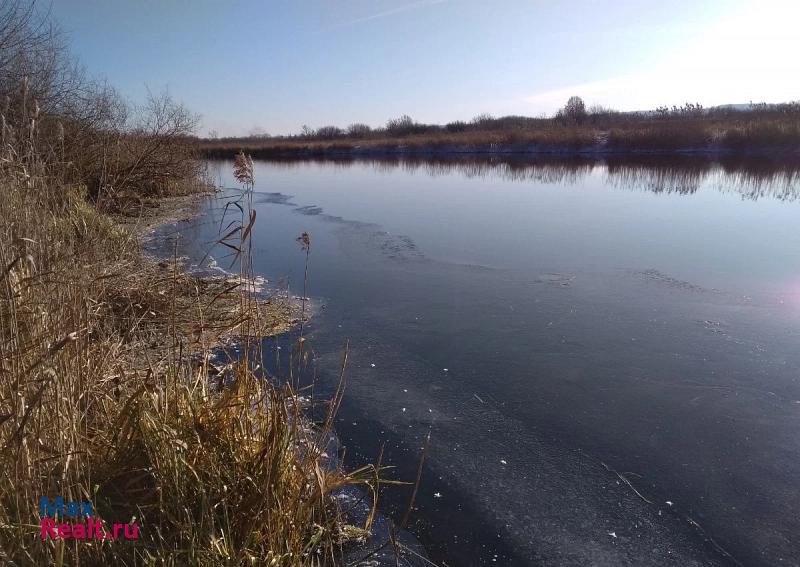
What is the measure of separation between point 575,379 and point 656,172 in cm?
1322

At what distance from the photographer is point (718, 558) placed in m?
1.88

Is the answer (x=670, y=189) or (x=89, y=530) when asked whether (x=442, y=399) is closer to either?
(x=89, y=530)

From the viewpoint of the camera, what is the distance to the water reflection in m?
11.3

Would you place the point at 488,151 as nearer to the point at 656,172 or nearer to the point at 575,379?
the point at 656,172

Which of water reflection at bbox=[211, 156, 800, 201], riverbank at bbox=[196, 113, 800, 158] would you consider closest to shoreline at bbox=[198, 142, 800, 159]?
riverbank at bbox=[196, 113, 800, 158]

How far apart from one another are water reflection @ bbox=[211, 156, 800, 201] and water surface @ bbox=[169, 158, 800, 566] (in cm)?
419

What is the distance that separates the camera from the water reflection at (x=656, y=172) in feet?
37.1

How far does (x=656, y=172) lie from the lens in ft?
47.1

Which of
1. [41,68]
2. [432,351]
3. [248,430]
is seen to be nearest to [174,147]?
[41,68]

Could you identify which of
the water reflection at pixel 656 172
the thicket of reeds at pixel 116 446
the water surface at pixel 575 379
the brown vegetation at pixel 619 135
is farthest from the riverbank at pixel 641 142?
the thicket of reeds at pixel 116 446

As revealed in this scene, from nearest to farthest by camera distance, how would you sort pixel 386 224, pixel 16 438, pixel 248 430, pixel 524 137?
pixel 16 438 → pixel 248 430 → pixel 386 224 → pixel 524 137

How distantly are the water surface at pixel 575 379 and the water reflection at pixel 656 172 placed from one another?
13.8 feet

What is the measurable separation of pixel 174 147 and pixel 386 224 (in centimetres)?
684

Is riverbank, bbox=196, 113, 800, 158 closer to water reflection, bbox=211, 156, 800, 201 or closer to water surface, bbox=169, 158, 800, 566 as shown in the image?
water reflection, bbox=211, 156, 800, 201
